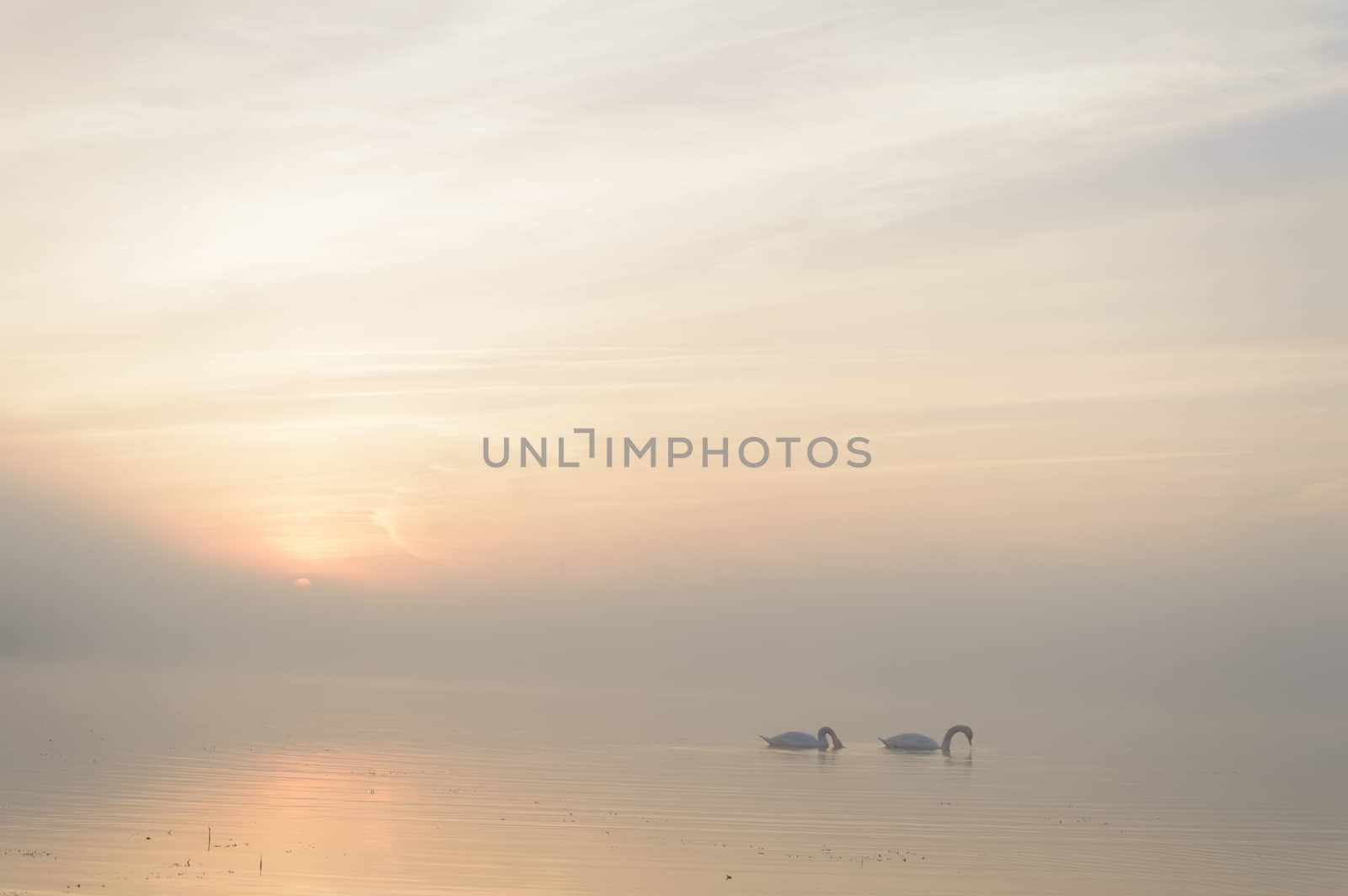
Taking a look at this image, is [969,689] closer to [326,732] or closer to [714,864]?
[326,732]

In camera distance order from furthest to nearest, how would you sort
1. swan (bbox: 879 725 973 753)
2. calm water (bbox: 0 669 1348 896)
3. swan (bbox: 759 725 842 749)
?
swan (bbox: 879 725 973 753)
swan (bbox: 759 725 842 749)
calm water (bbox: 0 669 1348 896)

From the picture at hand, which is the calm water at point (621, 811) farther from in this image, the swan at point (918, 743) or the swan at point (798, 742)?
the swan at point (798, 742)

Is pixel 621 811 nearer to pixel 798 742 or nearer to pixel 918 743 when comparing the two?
pixel 798 742

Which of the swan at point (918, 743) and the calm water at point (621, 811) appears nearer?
the calm water at point (621, 811)

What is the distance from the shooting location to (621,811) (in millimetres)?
24375

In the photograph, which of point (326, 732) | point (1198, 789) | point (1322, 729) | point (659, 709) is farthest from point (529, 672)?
point (1198, 789)

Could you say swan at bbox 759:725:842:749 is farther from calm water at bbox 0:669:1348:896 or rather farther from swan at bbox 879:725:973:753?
swan at bbox 879:725:973:753

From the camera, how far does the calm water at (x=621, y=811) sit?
60.1 ft

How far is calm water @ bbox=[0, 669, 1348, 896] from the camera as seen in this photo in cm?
1831

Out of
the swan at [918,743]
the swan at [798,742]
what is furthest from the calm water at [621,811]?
the swan at [798,742]

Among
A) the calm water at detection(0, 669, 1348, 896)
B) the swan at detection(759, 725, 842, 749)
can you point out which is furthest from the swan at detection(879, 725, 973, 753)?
the swan at detection(759, 725, 842, 749)

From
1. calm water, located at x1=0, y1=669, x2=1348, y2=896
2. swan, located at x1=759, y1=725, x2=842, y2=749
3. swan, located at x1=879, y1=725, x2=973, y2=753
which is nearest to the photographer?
calm water, located at x1=0, y1=669, x2=1348, y2=896

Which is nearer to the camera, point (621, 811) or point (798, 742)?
point (621, 811)

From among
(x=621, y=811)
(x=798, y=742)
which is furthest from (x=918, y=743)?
(x=621, y=811)
